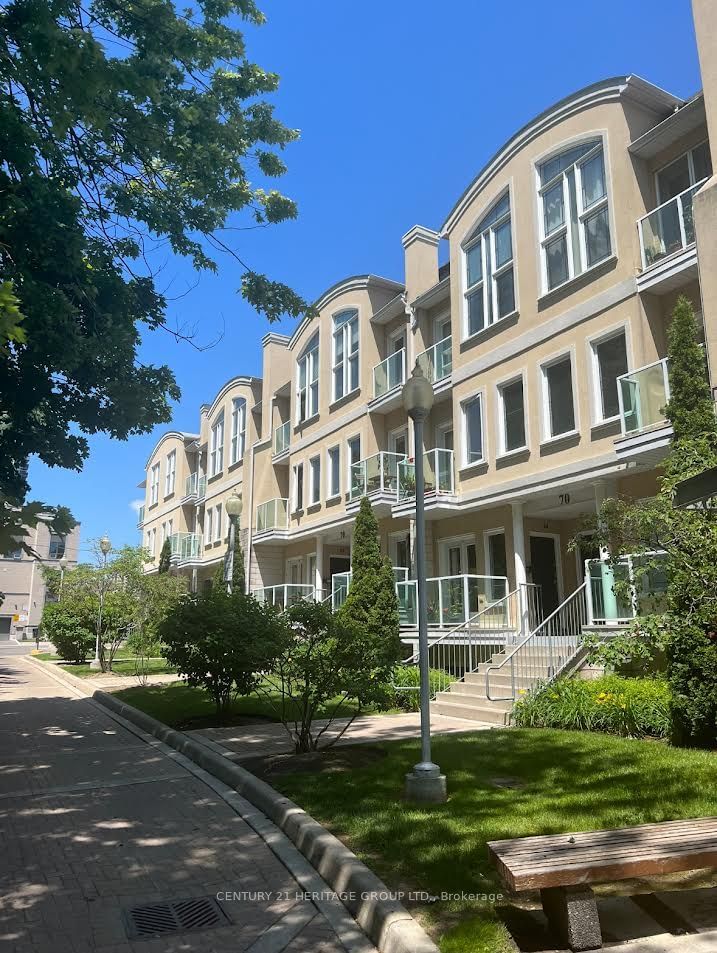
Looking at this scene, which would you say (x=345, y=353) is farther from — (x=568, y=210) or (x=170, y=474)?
(x=170, y=474)

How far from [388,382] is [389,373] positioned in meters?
0.29

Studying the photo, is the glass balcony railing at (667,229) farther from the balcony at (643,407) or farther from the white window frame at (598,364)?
the balcony at (643,407)

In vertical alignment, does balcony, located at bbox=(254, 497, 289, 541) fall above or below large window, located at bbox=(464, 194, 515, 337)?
below

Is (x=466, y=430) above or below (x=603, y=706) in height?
above

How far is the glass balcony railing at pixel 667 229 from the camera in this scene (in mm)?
12727

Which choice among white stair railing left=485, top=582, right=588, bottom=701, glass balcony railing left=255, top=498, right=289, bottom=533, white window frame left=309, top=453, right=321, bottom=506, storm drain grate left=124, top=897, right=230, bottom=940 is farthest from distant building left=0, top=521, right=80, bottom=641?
storm drain grate left=124, top=897, right=230, bottom=940

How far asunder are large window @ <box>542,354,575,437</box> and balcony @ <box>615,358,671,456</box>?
219cm

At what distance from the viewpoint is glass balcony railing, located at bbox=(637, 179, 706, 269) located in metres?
12.7

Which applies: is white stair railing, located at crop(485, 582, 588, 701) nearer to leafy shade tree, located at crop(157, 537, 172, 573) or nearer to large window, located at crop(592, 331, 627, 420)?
large window, located at crop(592, 331, 627, 420)

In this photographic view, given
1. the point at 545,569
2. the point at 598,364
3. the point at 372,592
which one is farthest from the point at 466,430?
the point at 372,592

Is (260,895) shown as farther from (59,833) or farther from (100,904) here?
(59,833)

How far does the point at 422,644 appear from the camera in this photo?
7051 mm

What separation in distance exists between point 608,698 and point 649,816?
4.72 metres

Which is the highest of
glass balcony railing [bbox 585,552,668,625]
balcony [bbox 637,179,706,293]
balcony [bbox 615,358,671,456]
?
balcony [bbox 637,179,706,293]
